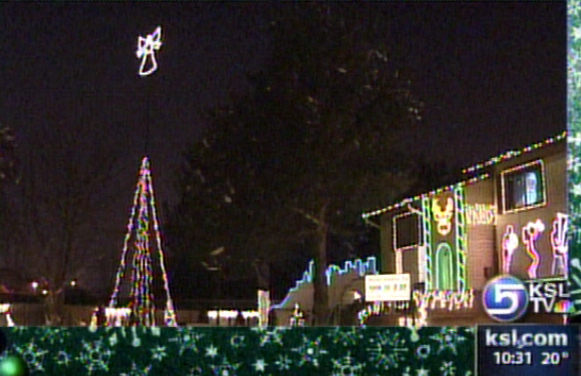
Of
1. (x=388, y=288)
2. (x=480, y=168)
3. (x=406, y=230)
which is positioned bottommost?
(x=388, y=288)

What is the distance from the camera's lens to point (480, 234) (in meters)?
12.8

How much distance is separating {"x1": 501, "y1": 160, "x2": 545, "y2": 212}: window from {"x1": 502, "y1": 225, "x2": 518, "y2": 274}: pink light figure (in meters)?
0.28

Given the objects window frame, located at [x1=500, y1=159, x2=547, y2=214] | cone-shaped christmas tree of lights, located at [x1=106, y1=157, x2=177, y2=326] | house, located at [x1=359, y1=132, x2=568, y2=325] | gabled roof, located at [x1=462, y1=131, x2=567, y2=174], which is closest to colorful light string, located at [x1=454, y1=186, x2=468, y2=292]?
house, located at [x1=359, y1=132, x2=568, y2=325]

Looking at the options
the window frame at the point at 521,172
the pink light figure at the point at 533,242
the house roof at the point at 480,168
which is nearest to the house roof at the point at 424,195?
the house roof at the point at 480,168

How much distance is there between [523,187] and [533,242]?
2.50 feet

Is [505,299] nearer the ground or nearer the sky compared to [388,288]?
nearer the ground

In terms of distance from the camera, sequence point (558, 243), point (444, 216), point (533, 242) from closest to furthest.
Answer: point (558, 243)
point (533, 242)
point (444, 216)

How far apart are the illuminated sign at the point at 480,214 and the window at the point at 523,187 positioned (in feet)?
1.14

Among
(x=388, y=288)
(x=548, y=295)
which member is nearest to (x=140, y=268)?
(x=388, y=288)

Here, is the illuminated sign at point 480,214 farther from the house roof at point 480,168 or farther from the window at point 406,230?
the window at point 406,230

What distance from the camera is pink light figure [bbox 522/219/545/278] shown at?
11.4 metres

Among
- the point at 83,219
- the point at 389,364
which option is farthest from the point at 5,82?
the point at 389,364

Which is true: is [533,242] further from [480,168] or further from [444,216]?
[444,216]

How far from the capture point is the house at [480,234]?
1125 centimetres
